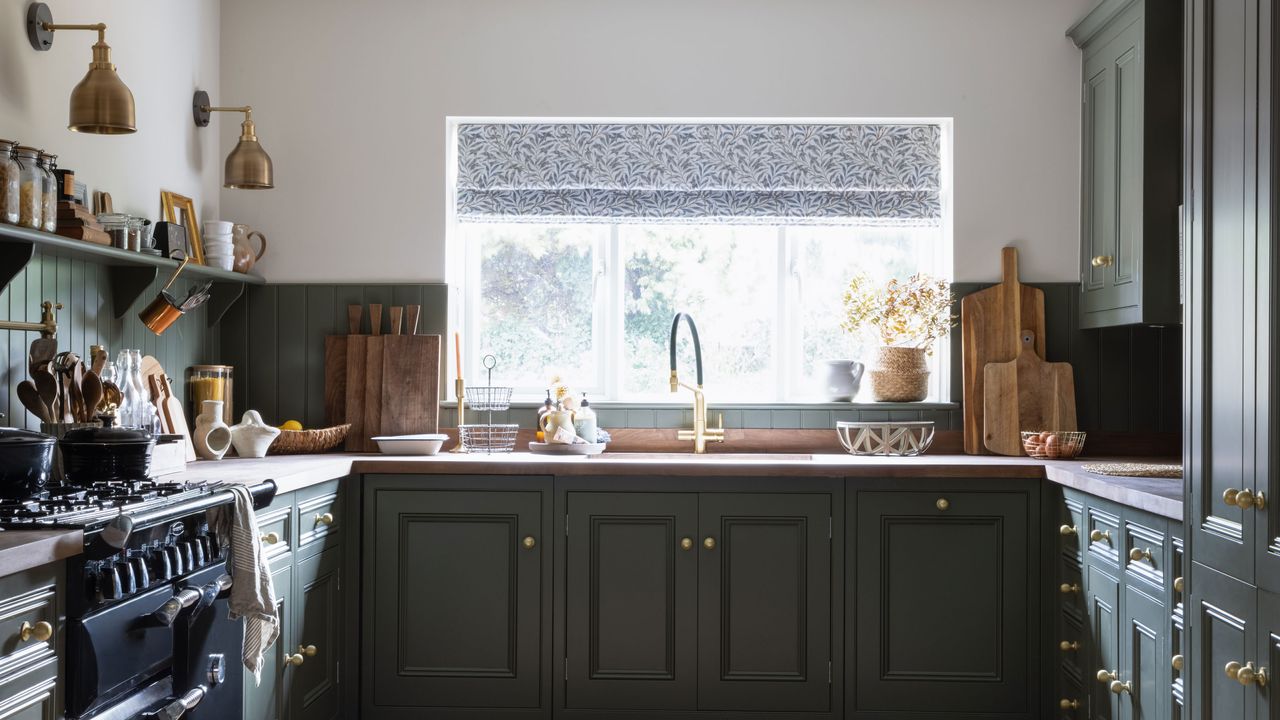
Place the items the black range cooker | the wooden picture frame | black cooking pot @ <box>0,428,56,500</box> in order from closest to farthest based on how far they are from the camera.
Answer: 1. the black range cooker
2. black cooking pot @ <box>0,428,56,500</box>
3. the wooden picture frame

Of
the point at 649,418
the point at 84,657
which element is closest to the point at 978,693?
the point at 649,418

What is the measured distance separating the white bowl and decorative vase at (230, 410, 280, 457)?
14.7 inches

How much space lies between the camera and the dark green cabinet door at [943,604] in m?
3.31

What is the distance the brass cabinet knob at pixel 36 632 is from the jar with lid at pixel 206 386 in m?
Answer: 1.88

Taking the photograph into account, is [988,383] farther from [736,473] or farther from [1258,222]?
[1258,222]

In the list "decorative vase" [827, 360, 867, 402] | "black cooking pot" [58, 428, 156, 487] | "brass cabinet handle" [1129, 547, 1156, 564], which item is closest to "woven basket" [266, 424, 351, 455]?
"black cooking pot" [58, 428, 156, 487]

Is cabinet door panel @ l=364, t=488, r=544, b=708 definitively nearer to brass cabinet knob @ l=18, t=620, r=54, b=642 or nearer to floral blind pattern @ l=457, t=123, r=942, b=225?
floral blind pattern @ l=457, t=123, r=942, b=225

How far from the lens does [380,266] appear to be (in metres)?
4.02

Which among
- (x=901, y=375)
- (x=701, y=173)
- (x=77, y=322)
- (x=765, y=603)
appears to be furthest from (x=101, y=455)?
(x=901, y=375)

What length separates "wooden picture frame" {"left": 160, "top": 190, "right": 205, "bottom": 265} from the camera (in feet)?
11.7

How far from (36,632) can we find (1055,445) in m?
Answer: 3.03

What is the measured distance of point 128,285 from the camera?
3.23 m

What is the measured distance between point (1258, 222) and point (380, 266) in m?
2.99

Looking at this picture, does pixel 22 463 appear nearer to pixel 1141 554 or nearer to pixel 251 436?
pixel 251 436
